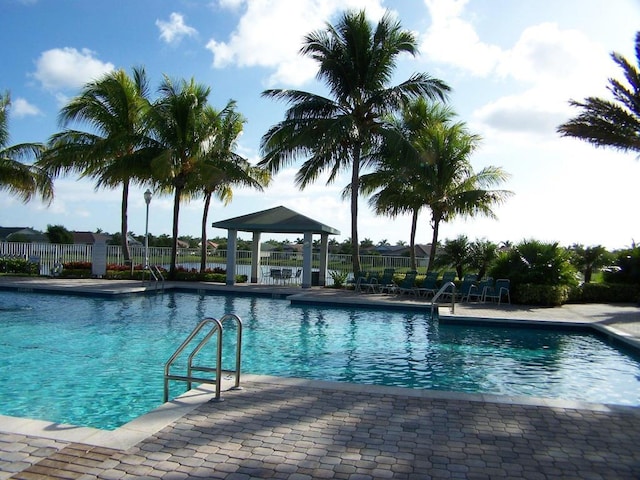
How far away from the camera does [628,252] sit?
711 inches

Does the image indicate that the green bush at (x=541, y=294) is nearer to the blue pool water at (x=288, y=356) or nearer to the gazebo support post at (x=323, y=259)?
the blue pool water at (x=288, y=356)

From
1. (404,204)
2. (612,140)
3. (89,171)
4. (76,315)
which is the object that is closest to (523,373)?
(76,315)

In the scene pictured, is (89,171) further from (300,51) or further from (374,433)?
(374,433)

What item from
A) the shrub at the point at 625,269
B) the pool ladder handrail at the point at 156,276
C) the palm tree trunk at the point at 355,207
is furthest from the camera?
the palm tree trunk at the point at 355,207

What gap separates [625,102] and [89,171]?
1986cm

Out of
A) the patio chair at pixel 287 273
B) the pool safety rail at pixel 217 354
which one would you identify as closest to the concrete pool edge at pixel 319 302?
the pool safety rail at pixel 217 354

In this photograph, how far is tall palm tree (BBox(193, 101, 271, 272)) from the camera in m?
20.6

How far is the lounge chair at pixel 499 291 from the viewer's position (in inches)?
618

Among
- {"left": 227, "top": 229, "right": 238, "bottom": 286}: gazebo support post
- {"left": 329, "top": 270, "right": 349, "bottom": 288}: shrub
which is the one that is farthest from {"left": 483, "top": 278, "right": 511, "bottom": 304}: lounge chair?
{"left": 227, "top": 229, "right": 238, "bottom": 286}: gazebo support post

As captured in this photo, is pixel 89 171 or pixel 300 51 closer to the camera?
pixel 300 51

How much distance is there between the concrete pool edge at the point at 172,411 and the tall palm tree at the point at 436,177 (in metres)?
13.9

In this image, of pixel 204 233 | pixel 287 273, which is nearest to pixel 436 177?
pixel 287 273

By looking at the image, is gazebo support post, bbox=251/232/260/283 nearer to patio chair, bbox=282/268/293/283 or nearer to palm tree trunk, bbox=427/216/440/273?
patio chair, bbox=282/268/293/283

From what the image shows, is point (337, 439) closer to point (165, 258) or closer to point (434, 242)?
point (434, 242)
